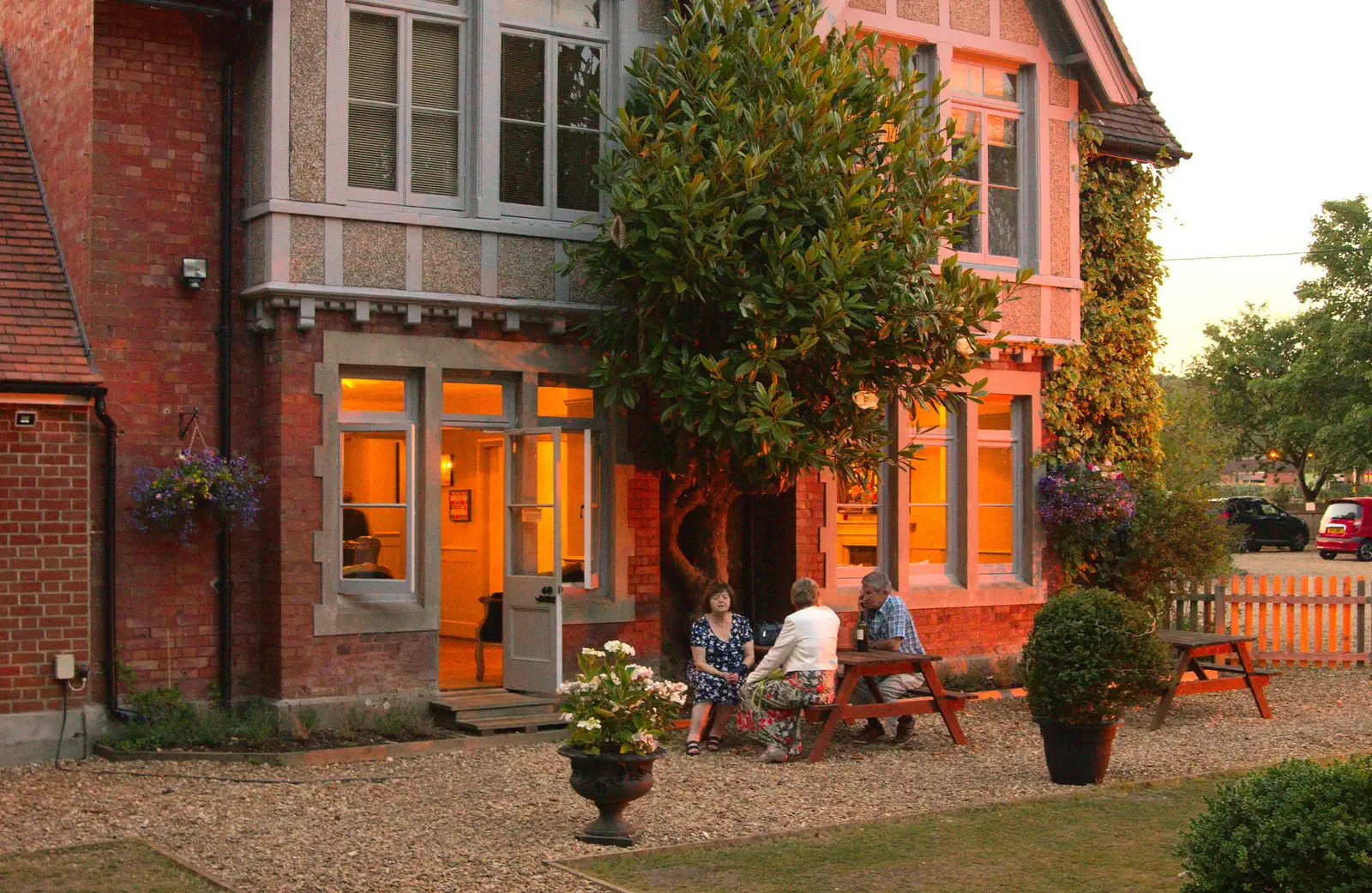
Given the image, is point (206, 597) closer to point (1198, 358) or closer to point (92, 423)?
point (92, 423)

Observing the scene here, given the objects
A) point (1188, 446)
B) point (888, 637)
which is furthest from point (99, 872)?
point (1188, 446)

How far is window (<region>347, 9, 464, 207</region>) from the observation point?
12625mm

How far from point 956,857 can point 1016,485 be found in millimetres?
8866

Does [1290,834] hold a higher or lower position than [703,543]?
lower

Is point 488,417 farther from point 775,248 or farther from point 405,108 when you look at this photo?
point 775,248

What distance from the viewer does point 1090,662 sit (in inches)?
396

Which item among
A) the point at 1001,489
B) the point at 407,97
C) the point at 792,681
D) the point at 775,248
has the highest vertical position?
the point at 407,97

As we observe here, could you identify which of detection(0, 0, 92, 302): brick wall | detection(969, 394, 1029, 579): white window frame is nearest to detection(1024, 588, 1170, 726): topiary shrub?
detection(969, 394, 1029, 579): white window frame

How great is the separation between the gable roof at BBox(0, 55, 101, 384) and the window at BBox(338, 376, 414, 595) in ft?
6.96

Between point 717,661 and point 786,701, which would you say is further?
point 717,661

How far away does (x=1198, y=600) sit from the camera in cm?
1772

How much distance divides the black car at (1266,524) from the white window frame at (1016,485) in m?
32.1

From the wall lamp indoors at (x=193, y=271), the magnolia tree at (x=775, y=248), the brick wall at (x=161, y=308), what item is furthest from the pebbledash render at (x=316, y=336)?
the magnolia tree at (x=775, y=248)

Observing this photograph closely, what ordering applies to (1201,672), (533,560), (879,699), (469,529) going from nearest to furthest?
(879,699) → (533,560) → (1201,672) → (469,529)
